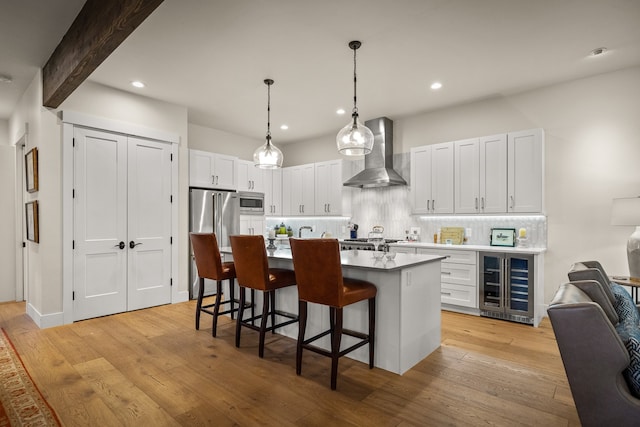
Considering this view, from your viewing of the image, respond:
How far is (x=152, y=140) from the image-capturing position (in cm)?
468

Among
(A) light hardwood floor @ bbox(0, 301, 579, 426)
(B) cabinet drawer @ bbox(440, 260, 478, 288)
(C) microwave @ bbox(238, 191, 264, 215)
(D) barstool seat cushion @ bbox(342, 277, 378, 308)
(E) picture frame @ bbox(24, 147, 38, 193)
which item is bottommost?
(A) light hardwood floor @ bbox(0, 301, 579, 426)

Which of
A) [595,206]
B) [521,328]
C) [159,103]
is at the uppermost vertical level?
[159,103]

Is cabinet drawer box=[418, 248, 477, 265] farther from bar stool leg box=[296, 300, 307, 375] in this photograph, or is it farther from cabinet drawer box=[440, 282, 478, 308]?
bar stool leg box=[296, 300, 307, 375]

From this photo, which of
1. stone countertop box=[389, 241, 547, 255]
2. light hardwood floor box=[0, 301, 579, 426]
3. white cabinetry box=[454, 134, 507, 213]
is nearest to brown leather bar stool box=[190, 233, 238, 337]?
light hardwood floor box=[0, 301, 579, 426]

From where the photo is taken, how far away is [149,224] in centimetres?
464

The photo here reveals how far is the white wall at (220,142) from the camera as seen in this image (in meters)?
6.06

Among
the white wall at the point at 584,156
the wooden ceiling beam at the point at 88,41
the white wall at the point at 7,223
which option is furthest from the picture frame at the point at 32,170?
the white wall at the point at 584,156

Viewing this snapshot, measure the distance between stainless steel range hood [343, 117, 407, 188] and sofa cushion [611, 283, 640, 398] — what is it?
3.33 meters

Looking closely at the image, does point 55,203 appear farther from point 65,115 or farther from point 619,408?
point 619,408

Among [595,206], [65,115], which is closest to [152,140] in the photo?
[65,115]

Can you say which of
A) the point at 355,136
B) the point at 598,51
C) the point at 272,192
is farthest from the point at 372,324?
the point at 272,192

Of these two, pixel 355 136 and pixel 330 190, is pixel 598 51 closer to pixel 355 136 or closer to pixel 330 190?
pixel 355 136

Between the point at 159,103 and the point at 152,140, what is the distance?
55cm

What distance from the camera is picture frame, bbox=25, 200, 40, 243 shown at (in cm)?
386
